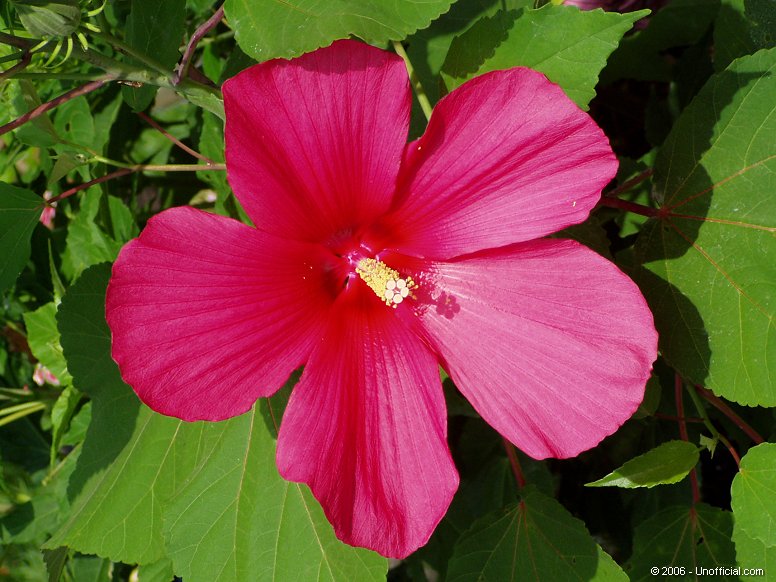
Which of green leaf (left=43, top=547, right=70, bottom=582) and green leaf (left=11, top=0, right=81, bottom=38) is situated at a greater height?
green leaf (left=11, top=0, right=81, bottom=38)

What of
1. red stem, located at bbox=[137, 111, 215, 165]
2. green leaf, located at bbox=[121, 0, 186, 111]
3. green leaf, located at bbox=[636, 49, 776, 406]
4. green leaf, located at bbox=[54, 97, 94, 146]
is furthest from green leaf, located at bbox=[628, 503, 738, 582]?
green leaf, located at bbox=[54, 97, 94, 146]

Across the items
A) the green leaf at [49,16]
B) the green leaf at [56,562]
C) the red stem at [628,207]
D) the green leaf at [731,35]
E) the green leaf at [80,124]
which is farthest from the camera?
the green leaf at [80,124]

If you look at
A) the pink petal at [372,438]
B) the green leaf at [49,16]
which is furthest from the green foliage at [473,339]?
the pink petal at [372,438]

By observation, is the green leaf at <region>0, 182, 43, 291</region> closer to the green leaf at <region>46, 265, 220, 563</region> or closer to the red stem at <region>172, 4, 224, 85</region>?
the green leaf at <region>46, 265, 220, 563</region>

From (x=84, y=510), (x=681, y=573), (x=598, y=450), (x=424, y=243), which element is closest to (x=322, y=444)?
(x=424, y=243)

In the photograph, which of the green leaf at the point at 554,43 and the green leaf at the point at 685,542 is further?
the green leaf at the point at 685,542

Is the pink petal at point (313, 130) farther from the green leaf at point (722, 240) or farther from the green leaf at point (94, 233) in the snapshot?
the green leaf at point (94, 233)

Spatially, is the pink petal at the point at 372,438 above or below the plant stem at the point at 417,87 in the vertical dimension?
below
